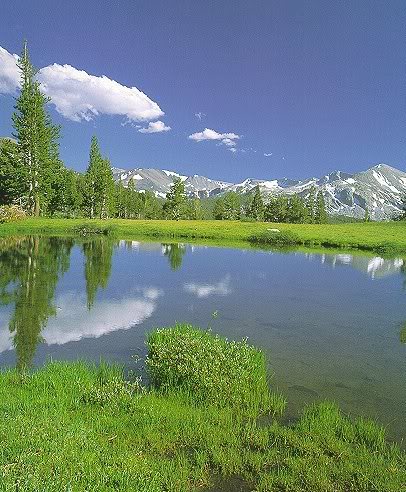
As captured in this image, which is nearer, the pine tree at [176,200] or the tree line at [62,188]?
the tree line at [62,188]

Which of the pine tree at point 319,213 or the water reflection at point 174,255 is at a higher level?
the pine tree at point 319,213

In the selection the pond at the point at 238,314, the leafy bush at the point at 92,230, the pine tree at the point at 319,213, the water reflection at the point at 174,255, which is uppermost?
the pine tree at the point at 319,213

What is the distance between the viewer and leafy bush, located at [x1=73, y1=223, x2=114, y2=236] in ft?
231

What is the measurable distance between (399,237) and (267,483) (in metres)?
73.4

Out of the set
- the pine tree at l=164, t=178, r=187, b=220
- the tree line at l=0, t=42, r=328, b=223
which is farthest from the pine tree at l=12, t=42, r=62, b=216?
the pine tree at l=164, t=178, r=187, b=220

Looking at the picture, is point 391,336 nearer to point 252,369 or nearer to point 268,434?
point 252,369

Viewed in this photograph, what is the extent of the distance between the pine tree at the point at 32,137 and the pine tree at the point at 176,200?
2654 inches

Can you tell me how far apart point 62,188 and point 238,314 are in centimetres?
9619

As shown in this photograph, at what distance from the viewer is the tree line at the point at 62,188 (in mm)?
73562

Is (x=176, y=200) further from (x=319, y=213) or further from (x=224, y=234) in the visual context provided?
(x=224, y=234)

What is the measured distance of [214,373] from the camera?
11.2 meters

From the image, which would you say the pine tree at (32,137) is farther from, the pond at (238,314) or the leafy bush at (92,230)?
the pond at (238,314)

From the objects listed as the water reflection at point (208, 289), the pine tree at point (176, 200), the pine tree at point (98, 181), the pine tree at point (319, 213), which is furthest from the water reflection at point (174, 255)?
the pine tree at point (319, 213)

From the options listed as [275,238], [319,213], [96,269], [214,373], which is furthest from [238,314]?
[319,213]
